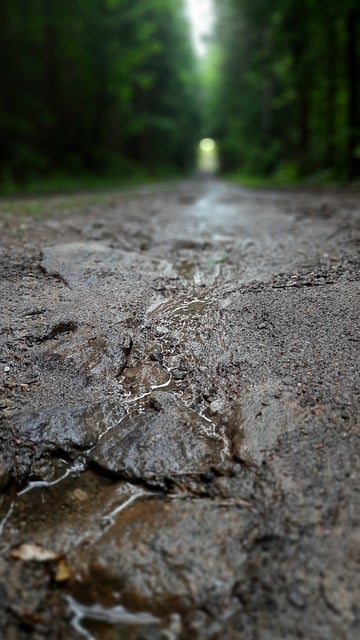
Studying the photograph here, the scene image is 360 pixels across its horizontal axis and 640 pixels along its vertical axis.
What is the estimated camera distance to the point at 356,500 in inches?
50.0

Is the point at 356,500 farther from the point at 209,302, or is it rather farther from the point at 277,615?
the point at 209,302

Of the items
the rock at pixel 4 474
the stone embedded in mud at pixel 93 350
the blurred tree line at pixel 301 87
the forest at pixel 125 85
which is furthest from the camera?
the forest at pixel 125 85

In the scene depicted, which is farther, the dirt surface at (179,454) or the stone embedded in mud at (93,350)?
the stone embedded in mud at (93,350)

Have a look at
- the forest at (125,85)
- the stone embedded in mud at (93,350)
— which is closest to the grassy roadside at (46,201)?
the forest at (125,85)

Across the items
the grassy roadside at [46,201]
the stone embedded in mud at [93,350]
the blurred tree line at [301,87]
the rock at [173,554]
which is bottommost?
the rock at [173,554]

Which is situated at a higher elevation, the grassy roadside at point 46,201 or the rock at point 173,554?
the grassy roadside at point 46,201

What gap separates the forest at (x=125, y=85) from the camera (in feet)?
37.3

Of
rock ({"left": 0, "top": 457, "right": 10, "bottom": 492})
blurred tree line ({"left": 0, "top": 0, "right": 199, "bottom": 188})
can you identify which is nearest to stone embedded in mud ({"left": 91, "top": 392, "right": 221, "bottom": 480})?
rock ({"left": 0, "top": 457, "right": 10, "bottom": 492})

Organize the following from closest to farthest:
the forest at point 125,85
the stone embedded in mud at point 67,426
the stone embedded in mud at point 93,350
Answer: the stone embedded in mud at point 67,426, the stone embedded in mud at point 93,350, the forest at point 125,85

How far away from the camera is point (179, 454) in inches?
60.0

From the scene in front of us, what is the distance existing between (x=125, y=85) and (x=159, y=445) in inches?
694

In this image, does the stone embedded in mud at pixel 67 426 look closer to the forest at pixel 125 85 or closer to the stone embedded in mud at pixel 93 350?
the stone embedded in mud at pixel 93 350

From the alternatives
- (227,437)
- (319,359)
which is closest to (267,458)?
(227,437)

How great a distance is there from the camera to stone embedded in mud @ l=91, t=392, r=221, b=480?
1483mm
